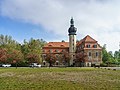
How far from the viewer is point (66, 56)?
281ft

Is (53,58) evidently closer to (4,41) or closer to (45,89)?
(4,41)

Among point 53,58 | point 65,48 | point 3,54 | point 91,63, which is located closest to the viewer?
point 3,54

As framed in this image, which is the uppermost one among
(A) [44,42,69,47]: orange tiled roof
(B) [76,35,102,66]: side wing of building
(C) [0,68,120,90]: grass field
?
(A) [44,42,69,47]: orange tiled roof

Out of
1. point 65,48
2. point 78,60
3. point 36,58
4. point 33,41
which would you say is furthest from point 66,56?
point 65,48

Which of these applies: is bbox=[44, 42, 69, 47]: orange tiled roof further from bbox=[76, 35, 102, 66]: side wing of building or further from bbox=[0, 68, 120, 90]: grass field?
bbox=[0, 68, 120, 90]: grass field

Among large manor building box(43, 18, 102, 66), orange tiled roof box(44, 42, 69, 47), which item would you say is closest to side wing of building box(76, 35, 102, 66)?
large manor building box(43, 18, 102, 66)

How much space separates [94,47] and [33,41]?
955 inches

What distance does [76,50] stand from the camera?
108m

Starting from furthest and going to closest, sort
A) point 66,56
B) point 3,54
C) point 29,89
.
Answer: point 66,56, point 3,54, point 29,89

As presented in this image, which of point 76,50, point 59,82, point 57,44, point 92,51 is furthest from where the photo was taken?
point 57,44

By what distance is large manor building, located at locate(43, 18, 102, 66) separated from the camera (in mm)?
86331

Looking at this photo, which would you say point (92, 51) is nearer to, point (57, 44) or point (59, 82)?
point (57, 44)

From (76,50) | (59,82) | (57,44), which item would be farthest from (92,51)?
(59,82)

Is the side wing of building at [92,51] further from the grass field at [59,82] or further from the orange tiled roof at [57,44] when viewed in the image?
the grass field at [59,82]
